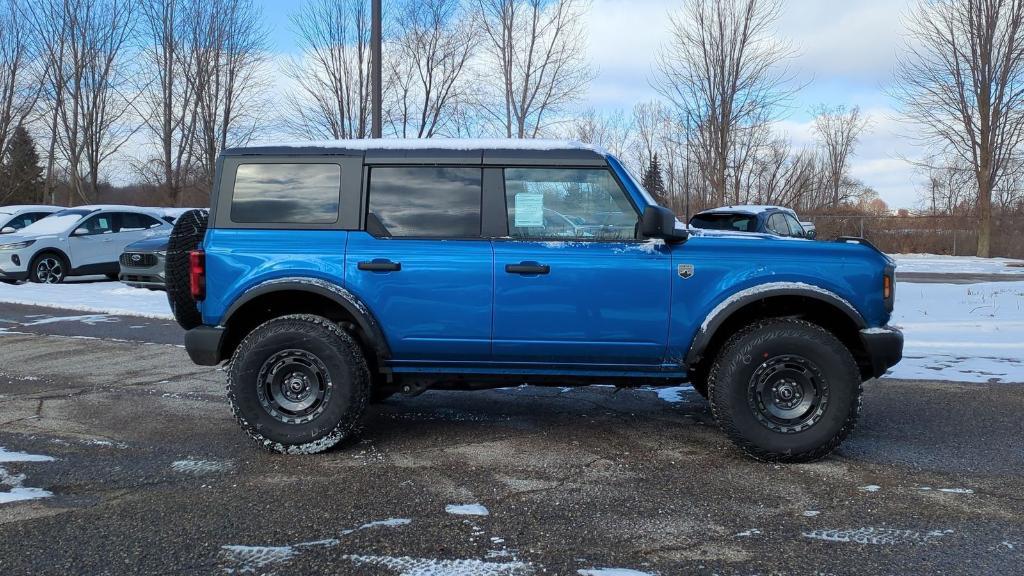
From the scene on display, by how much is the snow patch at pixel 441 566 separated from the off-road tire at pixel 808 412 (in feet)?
6.15

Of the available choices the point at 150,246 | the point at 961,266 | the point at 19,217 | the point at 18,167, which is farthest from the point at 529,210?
the point at 18,167

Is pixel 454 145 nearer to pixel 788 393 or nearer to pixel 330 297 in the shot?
pixel 330 297

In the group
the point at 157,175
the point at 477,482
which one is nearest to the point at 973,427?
the point at 477,482

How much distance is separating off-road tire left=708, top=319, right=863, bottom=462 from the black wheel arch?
18cm

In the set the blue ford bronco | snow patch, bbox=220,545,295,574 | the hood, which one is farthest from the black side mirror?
the hood

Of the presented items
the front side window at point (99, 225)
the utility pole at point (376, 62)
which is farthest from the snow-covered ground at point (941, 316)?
the utility pole at point (376, 62)

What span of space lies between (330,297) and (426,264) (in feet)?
1.97

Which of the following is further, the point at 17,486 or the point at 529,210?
the point at 529,210

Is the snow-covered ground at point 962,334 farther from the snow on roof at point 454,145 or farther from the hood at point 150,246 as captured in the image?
the hood at point 150,246

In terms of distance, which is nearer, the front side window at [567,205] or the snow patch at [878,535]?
the snow patch at [878,535]

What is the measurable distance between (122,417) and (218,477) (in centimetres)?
171

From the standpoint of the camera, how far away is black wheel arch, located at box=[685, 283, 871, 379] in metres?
4.17

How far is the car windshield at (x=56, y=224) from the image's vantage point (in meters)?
14.8

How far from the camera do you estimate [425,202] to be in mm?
4484
